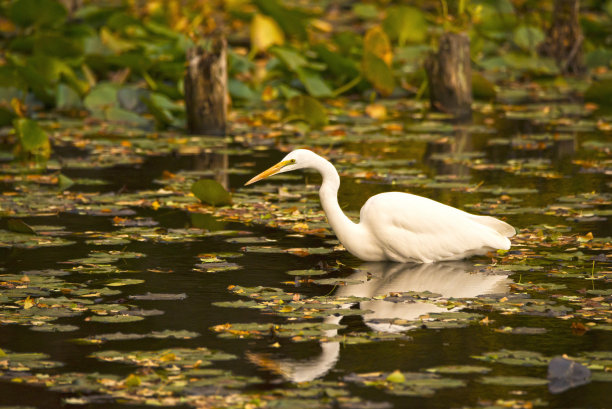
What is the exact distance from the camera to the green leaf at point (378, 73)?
500 inches

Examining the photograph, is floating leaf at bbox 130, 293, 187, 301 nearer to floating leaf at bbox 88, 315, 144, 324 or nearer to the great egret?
floating leaf at bbox 88, 315, 144, 324

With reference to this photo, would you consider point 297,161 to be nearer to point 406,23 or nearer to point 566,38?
point 406,23

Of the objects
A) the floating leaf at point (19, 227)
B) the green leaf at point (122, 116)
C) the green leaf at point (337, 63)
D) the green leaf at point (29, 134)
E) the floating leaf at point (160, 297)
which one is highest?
the green leaf at point (337, 63)

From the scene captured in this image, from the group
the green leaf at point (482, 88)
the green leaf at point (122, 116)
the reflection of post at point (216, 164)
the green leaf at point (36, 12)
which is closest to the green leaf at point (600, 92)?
the green leaf at point (482, 88)

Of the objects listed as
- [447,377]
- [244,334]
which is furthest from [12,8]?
[447,377]

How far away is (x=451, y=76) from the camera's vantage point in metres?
12.6

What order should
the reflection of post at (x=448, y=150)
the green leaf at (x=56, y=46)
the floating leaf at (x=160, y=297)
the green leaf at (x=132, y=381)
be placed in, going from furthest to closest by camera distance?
the green leaf at (x=56, y=46), the reflection of post at (x=448, y=150), the floating leaf at (x=160, y=297), the green leaf at (x=132, y=381)

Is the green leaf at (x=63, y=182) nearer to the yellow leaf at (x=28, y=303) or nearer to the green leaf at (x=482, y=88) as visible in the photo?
the yellow leaf at (x=28, y=303)

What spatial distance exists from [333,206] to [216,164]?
3.64 meters

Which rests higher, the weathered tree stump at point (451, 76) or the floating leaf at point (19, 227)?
the weathered tree stump at point (451, 76)

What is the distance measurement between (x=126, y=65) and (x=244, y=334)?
785 centimetres

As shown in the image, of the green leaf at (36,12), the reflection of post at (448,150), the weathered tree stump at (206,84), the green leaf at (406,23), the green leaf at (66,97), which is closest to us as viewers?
the reflection of post at (448,150)

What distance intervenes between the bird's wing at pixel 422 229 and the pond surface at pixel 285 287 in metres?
0.12

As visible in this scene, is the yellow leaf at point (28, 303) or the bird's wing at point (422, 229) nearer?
the yellow leaf at point (28, 303)
